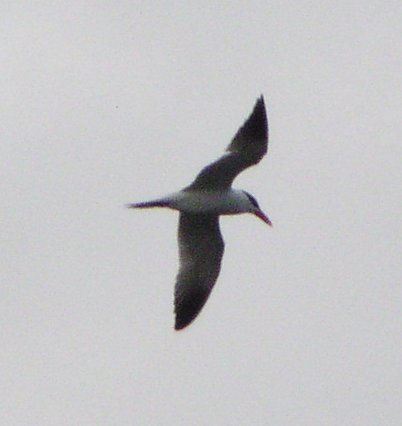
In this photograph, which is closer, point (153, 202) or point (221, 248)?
point (153, 202)

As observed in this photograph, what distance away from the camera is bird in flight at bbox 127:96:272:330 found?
66.9 feet

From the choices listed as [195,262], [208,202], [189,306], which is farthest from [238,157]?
[189,306]

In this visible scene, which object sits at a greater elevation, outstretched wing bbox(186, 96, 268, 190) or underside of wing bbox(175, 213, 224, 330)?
outstretched wing bbox(186, 96, 268, 190)

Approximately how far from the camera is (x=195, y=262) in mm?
21828

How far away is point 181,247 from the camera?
21.7 meters

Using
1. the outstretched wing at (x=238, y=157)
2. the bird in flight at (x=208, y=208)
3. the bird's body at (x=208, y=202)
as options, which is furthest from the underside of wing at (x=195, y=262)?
the outstretched wing at (x=238, y=157)

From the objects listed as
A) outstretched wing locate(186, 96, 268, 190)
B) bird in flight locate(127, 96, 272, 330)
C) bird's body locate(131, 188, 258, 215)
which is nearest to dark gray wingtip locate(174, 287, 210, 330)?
bird in flight locate(127, 96, 272, 330)

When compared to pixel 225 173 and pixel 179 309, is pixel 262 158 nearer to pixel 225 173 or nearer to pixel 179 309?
pixel 225 173

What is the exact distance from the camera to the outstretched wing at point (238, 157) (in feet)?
66.7

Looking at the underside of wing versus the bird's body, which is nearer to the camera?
the bird's body

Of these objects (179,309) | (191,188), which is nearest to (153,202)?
(191,188)

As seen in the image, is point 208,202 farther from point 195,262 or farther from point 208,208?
point 195,262

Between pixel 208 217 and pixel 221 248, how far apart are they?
58 cm

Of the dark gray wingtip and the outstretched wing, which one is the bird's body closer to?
the outstretched wing
